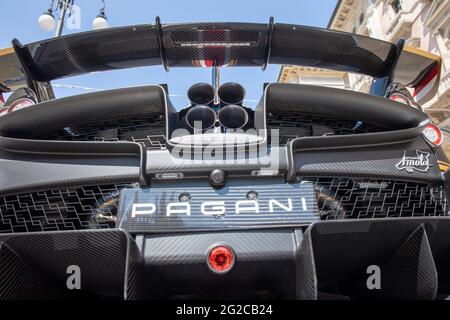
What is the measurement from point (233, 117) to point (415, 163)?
85cm

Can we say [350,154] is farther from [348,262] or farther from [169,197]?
[169,197]

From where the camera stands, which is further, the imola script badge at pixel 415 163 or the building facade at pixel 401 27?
the building facade at pixel 401 27

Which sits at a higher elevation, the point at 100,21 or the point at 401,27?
the point at 100,21

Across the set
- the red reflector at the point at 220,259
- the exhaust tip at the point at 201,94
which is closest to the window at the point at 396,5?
the exhaust tip at the point at 201,94

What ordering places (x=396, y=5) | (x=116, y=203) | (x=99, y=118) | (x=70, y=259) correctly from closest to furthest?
1. (x=70, y=259)
2. (x=116, y=203)
3. (x=99, y=118)
4. (x=396, y=5)

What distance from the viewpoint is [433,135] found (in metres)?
1.59

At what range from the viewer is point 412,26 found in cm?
1742

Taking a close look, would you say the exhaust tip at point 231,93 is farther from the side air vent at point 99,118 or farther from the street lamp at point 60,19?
the street lamp at point 60,19

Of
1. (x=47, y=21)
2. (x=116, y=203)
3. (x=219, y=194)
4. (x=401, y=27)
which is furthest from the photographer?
(x=401, y=27)

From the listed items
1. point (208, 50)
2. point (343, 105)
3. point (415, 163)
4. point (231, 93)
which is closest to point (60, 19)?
point (208, 50)

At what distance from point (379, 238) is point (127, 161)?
3.37 feet

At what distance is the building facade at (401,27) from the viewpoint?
13688 millimetres

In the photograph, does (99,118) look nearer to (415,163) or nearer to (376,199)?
(376,199)

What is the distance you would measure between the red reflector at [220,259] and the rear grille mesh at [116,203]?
0.45m
